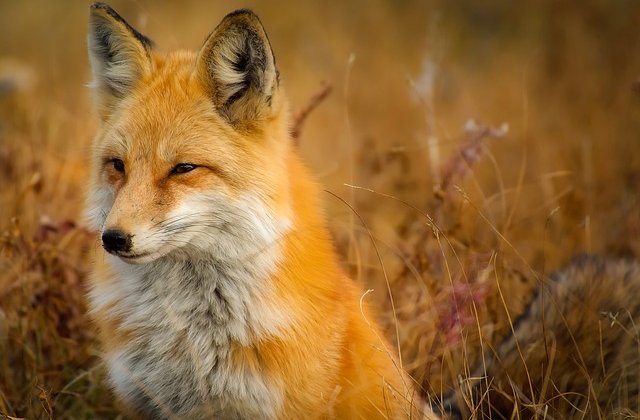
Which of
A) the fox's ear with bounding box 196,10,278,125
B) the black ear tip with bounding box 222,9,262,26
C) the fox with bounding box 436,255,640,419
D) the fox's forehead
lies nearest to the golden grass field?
the fox with bounding box 436,255,640,419

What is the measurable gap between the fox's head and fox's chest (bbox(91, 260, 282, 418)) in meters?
0.19

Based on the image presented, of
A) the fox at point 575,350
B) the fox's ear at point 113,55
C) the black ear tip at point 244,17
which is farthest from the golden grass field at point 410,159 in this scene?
the black ear tip at point 244,17

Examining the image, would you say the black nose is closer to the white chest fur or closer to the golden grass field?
the white chest fur

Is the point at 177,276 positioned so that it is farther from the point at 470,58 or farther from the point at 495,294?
the point at 470,58

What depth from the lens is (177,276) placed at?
291cm

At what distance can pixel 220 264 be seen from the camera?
2.88m

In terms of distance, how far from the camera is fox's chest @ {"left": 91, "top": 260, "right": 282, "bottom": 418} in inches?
107

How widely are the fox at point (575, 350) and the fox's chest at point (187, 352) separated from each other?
99 centimetres

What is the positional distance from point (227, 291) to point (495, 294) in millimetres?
1635

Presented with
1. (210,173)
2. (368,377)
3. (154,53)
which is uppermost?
(154,53)

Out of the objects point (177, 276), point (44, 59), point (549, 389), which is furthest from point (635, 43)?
point (44, 59)

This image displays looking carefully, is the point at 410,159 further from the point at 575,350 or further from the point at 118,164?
the point at 118,164

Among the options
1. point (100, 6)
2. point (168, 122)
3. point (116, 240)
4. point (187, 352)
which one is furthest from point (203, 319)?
point (100, 6)


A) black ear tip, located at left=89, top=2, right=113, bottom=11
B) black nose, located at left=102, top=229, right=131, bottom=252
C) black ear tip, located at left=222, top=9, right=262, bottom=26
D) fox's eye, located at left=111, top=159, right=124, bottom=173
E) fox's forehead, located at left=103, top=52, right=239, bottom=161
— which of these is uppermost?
black ear tip, located at left=222, top=9, right=262, bottom=26
